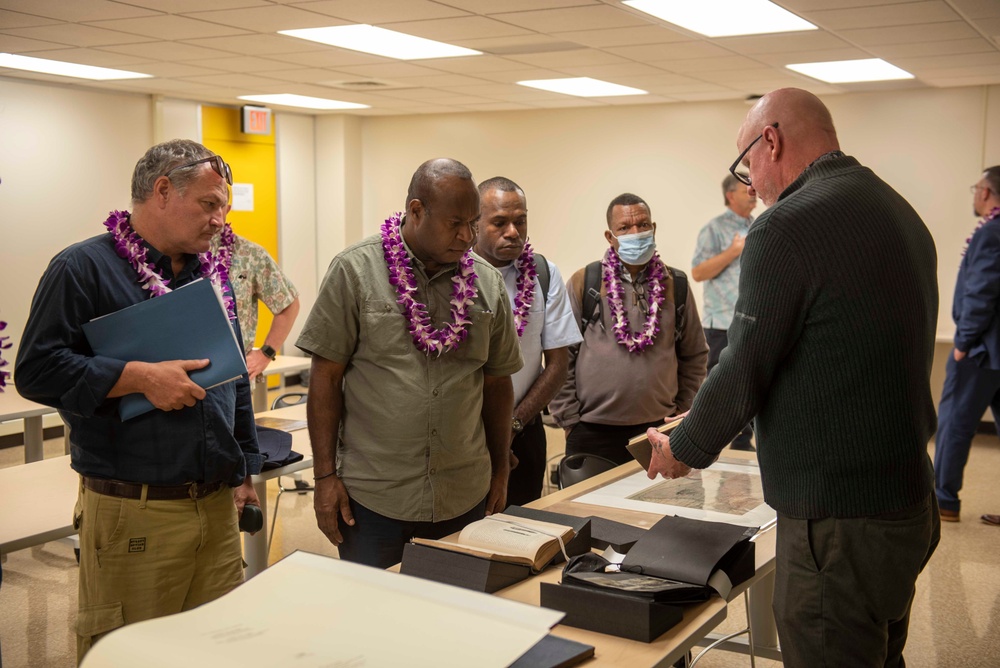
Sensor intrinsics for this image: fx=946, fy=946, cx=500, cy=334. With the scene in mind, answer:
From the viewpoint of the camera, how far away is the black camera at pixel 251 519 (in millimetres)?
2610

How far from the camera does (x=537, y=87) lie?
776 cm

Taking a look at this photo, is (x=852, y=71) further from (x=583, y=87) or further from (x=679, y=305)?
(x=679, y=305)

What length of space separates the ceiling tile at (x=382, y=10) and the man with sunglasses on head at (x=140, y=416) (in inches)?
106

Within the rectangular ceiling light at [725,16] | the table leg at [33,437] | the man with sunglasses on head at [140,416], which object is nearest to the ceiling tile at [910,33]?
the rectangular ceiling light at [725,16]

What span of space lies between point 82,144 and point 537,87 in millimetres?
3806

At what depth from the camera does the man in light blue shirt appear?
6.53 meters

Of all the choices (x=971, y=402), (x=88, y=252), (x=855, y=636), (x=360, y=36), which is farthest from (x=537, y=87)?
(x=855, y=636)

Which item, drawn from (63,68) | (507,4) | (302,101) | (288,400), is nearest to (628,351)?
(507,4)

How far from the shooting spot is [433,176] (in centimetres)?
236

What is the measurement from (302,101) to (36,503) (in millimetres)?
6677

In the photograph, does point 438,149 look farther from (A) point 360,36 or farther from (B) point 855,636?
(B) point 855,636

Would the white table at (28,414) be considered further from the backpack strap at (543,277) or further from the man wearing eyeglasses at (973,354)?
the man wearing eyeglasses at (973,354)

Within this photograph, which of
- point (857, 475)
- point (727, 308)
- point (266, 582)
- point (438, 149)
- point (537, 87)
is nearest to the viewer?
point (266, 582)

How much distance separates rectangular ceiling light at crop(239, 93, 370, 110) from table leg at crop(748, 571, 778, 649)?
6437 mm
